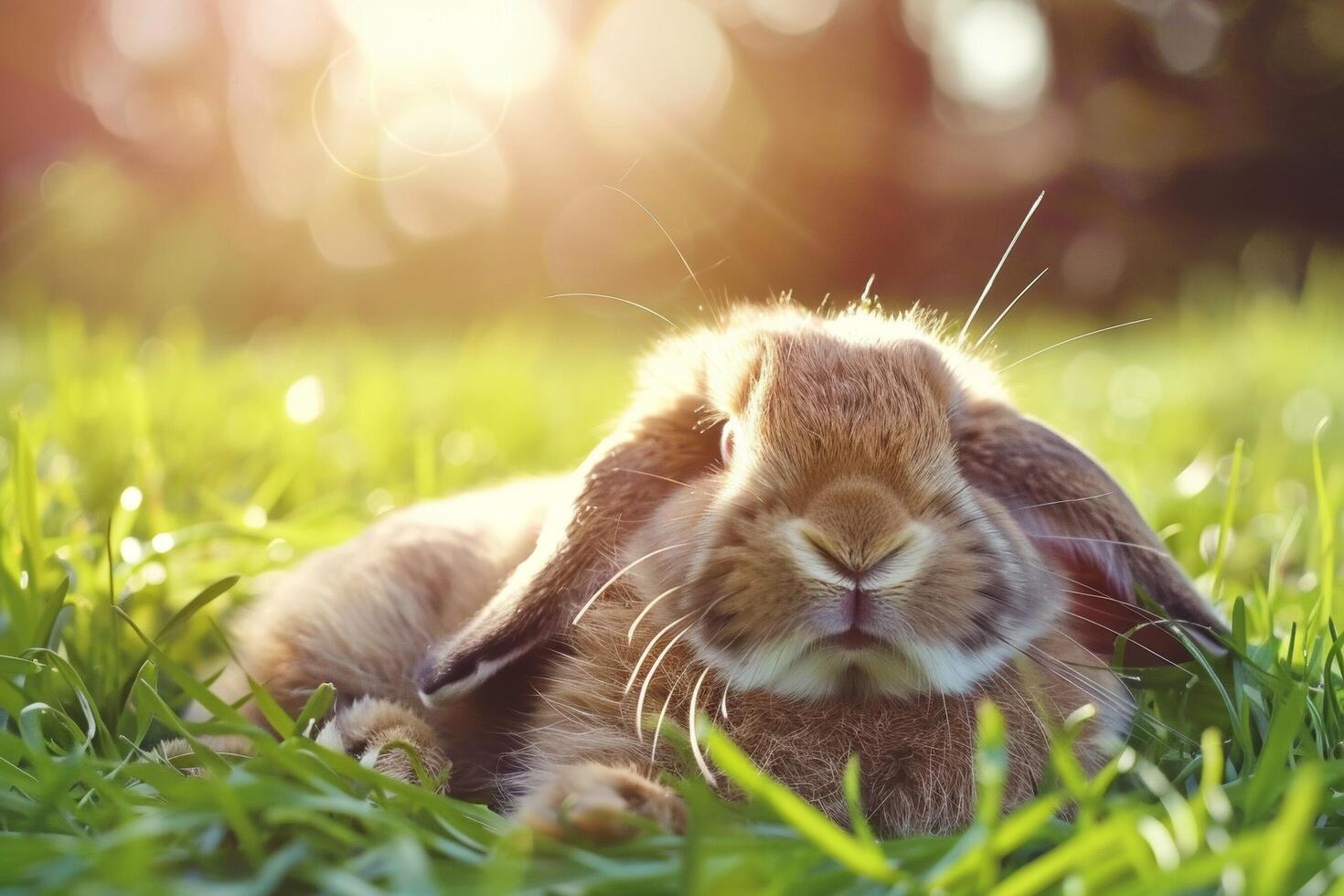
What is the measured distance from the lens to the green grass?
1.24 meters

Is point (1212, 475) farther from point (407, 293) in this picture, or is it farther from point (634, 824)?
point (407, 293)

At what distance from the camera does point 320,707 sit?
1.79 metres

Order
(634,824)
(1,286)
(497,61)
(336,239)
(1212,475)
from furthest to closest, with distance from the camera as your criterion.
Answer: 1. (336,239)
2. (1,286)
3. (497,61)
4. (1212,475)
5. (634,824)

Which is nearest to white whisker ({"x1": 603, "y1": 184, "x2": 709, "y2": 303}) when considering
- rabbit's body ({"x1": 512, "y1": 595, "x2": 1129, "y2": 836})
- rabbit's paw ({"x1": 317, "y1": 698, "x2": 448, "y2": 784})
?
rabbit's body ({"x1": 512, "y1": 595, "x2": 1129, "y2": 836})

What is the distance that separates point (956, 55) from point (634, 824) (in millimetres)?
12151

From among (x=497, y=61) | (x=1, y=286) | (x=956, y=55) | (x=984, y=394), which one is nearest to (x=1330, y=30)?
(x=956, y=55)

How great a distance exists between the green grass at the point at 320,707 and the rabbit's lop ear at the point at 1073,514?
5.0 inches

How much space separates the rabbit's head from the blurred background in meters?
7.33

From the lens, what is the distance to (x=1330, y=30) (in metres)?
10.9

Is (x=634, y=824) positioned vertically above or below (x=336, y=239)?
below

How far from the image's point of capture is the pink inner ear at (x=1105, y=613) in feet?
7.05

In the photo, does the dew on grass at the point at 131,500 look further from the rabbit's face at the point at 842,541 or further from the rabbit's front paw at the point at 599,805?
the rabbit's front paw at the point at 599,805

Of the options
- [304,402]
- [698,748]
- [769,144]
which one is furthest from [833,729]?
[769,144]

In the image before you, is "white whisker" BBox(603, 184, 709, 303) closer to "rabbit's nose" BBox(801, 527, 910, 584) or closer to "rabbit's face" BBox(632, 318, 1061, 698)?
"rabbit's face" BBox(632, 318, 1061, 698)
